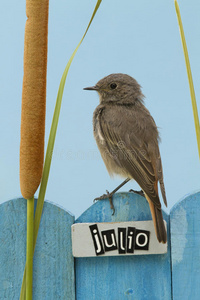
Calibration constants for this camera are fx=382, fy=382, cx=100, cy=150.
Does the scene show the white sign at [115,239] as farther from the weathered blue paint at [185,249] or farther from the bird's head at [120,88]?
the bird's head at [120,88]

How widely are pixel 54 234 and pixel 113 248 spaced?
1.05 ft

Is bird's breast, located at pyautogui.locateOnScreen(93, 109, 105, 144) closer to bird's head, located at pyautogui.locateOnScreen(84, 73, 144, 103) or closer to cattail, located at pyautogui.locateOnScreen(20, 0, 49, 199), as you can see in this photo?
bird's head, located at pyautogui.locateOnScreen(84, 73, 144, 103)

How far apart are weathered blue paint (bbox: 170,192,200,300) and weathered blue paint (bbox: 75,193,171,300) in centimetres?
4

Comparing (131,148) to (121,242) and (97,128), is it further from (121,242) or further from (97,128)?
(121,242)

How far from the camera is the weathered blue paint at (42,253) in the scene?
6.61ft

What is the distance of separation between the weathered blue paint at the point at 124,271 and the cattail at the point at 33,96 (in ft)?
1.25

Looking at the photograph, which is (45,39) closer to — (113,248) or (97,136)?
(97,136)

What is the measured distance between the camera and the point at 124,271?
2000mm

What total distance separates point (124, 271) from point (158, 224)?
1.15 feet

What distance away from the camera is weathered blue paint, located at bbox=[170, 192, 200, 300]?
1.98m

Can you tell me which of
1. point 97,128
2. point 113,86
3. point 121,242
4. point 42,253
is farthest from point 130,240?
point 113,86

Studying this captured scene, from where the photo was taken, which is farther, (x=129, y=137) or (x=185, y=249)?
(x=129, y=137)

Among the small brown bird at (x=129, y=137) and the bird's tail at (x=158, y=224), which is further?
the small brown bird at (x=129, y=137)

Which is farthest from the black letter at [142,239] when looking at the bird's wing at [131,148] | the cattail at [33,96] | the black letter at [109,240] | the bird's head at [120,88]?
the bird's head at [120,88]
